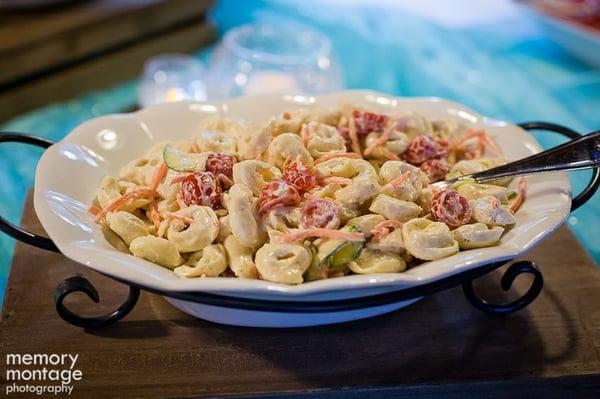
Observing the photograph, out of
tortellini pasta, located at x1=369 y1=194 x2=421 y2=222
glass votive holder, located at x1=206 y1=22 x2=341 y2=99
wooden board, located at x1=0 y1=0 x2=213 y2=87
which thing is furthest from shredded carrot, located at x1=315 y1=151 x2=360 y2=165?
wooden board, located at x1=0 y1=0 x2=213 y2=87

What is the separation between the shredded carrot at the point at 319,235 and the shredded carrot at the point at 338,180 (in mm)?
90

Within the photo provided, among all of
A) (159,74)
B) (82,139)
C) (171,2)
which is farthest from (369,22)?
(82,139)

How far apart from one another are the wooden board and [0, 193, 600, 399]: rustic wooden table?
109 cm

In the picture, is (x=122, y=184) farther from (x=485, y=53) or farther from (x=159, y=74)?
(x=485, y=53)

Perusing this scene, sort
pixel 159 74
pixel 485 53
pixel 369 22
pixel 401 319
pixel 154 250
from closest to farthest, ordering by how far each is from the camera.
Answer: pixel 154 250 → pixel 401 319 → pixel 159 74 → pixel 485 53 → pixel 369 22

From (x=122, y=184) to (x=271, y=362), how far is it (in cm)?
31

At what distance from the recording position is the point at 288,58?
1.53m

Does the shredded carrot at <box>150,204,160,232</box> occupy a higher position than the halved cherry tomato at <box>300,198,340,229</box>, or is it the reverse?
the halved cherry tomato at <box>300,198,340,229</box>

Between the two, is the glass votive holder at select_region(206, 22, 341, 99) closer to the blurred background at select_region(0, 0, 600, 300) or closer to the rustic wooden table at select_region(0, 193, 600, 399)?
the blurred background at select_region(0, 0, 600, 300)

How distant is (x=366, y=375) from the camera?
28.1 inches

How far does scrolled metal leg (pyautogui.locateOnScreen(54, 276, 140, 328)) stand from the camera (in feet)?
2.31

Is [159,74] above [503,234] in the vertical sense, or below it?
below

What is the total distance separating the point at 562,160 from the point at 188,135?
0.54 meters

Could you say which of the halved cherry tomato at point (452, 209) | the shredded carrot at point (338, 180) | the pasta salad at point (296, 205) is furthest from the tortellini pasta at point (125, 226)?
the halved cherry tomato at point (452, 209)
